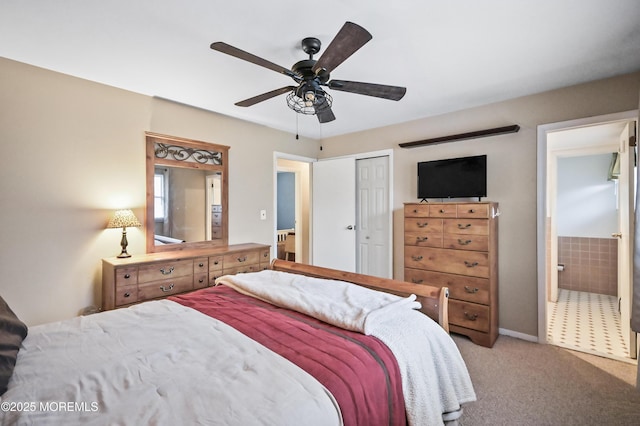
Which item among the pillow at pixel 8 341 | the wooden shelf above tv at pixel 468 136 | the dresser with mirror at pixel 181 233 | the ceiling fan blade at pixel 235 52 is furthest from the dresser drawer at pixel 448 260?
the pillow at pixel 8 341

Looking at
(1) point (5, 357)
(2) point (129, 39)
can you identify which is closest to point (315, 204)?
(2) point (129, 39)

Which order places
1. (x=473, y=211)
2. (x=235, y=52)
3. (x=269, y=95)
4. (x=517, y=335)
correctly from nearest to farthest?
(x=235, y=52)
(x=269, y=95)
(x=473, y=211)
(x=517, y=335)

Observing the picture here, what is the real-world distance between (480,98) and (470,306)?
2114mm

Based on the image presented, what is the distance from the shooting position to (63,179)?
8.29ft

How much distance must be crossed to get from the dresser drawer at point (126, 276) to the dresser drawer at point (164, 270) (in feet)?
0.13

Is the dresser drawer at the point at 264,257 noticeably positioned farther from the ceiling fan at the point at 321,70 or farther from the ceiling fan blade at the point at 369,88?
the ceiling fan blade at the point at 369,88

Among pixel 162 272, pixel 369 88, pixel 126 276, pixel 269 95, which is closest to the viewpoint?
Result: pixel 369 88

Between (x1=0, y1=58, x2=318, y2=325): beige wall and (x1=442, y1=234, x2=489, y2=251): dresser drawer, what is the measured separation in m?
3.08

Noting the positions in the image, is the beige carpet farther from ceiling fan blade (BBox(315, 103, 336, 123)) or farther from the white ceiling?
the white ceiling

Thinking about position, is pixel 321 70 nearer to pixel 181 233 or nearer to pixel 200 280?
pixel 200 280

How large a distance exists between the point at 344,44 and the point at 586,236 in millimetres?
5124

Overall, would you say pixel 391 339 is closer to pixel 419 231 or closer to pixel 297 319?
pixel 297 319

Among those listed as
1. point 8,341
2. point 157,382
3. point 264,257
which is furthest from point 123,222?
point 157,382

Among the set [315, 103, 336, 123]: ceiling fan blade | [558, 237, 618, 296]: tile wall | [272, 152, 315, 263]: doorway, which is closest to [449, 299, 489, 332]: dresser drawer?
[315, 103, 336, 123]: ceiling fan blade
